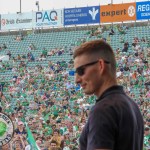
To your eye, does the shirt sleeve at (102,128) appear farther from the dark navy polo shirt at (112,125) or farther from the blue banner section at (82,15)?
the blue banner section at (82,15)

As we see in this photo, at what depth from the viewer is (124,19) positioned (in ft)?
82.2

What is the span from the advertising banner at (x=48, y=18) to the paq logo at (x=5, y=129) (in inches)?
890

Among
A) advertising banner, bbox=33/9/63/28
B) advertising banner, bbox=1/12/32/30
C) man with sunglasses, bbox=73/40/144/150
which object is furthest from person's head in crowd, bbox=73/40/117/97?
advertising banner, bbox=1/12/32/30

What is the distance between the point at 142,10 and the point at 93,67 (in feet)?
76.5

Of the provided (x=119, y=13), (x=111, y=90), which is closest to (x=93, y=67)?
(x=111, y=90)

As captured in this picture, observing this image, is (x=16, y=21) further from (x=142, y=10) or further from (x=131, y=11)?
(x=142, y=10)

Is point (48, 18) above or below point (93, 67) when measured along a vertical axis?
above

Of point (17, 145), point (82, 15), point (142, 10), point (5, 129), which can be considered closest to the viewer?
point (5, 129)

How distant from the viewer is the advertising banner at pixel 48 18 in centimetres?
2753

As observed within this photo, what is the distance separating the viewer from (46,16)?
27.8 meters

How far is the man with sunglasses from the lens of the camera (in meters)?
1.94

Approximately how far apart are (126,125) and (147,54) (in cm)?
1955

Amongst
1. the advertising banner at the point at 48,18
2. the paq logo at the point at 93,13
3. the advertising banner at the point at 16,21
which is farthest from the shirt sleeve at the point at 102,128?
the advertising banner at the point at 16,21

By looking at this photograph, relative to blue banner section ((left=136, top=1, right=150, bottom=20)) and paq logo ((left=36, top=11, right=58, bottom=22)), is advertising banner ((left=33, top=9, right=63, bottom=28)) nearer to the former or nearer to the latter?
paq logo ((left=36, top=11, right=58, bottom=22))
